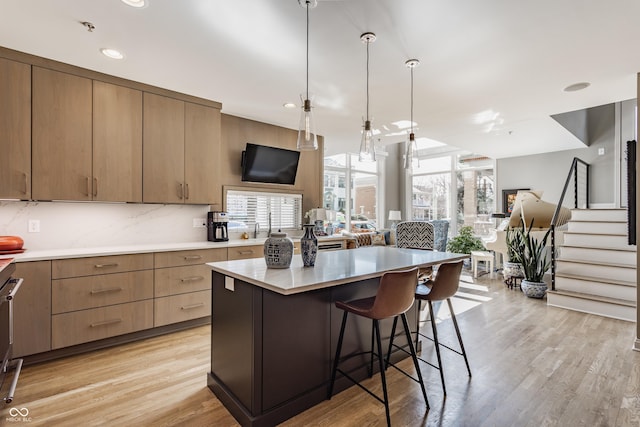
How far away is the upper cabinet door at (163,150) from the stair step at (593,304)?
5081 millimetres

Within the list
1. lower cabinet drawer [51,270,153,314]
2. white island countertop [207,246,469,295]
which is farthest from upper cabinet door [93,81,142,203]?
white island countertop [207,246,469,295]

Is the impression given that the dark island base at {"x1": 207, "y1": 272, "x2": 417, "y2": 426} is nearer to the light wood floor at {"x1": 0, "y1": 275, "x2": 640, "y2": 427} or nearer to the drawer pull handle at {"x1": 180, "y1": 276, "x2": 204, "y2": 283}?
the light wood floor at {"x1": 0, "y1": 275, "x2": 640, "y2": 427}

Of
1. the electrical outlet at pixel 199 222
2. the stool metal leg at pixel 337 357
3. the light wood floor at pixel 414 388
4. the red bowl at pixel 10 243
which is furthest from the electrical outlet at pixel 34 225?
the stool metal leg at pixel 337 357

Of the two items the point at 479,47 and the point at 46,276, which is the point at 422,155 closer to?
the point at 479,47

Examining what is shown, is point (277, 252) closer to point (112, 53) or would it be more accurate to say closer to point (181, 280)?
point (181, 280)

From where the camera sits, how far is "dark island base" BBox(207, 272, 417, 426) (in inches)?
72.8

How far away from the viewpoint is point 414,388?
230cm

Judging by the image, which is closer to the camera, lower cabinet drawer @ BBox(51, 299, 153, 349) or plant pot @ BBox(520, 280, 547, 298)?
lower cabinet drawer @ BBox(51, 299, 153, 349)

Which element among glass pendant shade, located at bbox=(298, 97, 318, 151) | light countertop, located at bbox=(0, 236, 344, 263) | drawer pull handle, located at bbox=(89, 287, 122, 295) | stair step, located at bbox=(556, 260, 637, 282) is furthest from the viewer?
stair step, located at bbox=(556, 260, 637, 282)

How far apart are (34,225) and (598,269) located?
6679mm

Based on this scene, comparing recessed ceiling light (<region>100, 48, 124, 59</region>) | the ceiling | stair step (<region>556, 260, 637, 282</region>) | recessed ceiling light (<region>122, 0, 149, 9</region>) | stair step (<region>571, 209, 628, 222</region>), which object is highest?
recessed ceiling light (<region>100, 48, 124, 59</region>)

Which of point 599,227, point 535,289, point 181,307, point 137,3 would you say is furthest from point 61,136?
point 599,227

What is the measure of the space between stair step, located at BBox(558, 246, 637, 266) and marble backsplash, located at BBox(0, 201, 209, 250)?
5267mm

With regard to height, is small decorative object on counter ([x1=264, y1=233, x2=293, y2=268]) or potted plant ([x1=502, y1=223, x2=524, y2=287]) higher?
small decorative object on counter ([x1=264, y1=233, x2=293, y2=268])
